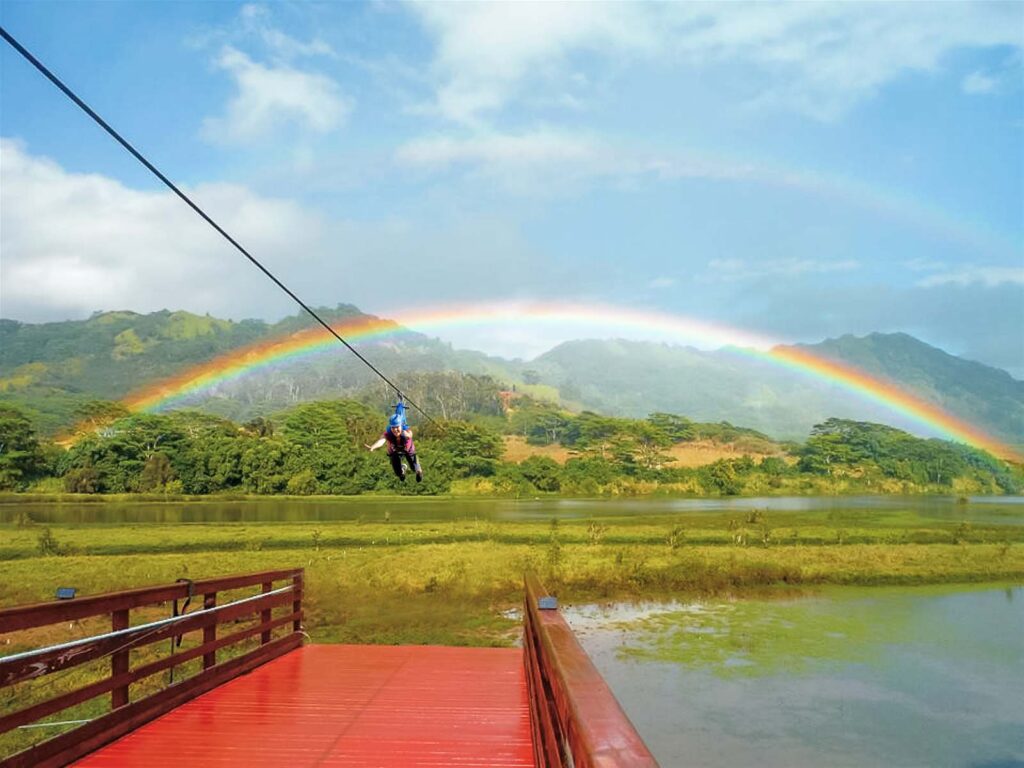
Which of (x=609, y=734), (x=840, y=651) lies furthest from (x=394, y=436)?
(x=840, y=651)

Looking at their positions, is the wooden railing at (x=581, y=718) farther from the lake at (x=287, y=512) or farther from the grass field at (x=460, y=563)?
the lake at (x=287, y=512)

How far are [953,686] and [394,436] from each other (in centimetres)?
1198

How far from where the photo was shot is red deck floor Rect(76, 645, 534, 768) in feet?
17.6

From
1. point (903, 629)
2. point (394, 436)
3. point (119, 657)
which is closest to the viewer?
point (119, 657)

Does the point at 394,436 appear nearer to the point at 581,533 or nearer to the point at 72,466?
the point at 581,533

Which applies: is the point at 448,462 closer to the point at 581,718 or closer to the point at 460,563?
the point at 460,563

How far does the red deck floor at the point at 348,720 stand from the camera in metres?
5.36

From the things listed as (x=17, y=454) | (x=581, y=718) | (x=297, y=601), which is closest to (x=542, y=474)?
(x=17, y=454)

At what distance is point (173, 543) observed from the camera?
2888 cm

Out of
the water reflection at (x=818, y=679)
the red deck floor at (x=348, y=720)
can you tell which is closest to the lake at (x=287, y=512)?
Answer: the water reflection at (x=818, y=679)

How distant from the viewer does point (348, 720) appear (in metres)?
6.40

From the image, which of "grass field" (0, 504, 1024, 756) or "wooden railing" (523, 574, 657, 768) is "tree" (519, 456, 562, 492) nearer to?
"grass field" (0, 504, 1024, 756)

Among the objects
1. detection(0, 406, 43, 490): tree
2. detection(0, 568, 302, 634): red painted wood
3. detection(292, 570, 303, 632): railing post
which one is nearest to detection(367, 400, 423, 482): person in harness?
detection(292, 570, 303, 632): railing post

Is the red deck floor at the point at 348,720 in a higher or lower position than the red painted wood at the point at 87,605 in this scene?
lower
